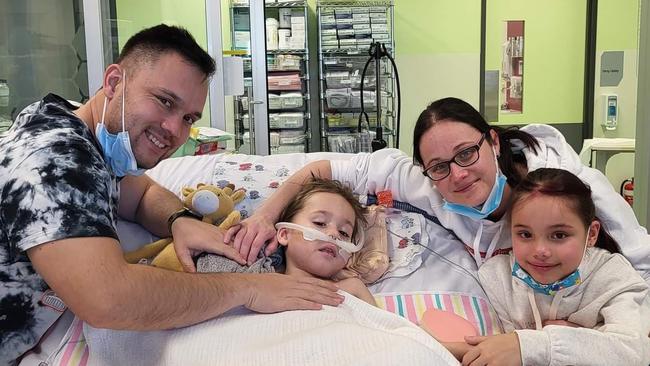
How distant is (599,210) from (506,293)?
1.12 ft

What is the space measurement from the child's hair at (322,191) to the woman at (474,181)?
0.09 feet

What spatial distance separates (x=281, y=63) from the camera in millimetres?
5281

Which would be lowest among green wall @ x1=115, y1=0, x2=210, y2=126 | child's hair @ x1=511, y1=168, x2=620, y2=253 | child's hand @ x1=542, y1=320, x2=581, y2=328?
child's hand @ x1=542, y1=320, x2=581, y2=328

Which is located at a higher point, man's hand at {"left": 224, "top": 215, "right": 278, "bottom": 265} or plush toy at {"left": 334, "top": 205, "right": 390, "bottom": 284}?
man's hand at {"left": 224, "top": 215, "right": 278, "bottom": 265}

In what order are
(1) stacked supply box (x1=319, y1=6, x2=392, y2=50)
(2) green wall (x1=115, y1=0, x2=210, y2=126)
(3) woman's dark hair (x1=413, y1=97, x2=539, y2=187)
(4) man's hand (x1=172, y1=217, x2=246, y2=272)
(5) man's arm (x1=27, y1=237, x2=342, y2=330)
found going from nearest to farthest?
(5) man's arm (x1=27, y1=237, x2=342, y2=330)
(4) man's hand (x1=172, y1=217, x2=246, y2=272)
(3) woman's dark hair (x1=413, y1=97, x2=539, y2=187)
(2) green wall (x1=115, y1=0, x2=210, y2=126)
(1) stacked supply box (x1=319, y1=6, x2=392, y2=50)

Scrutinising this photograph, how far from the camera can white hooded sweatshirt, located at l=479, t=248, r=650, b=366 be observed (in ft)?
3.98

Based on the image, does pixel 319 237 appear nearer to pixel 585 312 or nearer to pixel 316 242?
pixel 316 242

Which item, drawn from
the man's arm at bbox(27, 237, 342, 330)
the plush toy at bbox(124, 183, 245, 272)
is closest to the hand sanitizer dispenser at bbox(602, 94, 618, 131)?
the plush toy at bbox(124, 183, 245, 272)

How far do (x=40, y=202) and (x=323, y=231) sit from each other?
2.48 feet

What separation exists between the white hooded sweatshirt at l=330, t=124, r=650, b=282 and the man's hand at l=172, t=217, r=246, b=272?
55 centimetres

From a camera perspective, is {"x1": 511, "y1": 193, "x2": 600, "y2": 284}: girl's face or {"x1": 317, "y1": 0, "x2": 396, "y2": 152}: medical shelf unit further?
{"x1": 317, "y1": 0, "x2": 396, "y2": 152}: medical shelf unit

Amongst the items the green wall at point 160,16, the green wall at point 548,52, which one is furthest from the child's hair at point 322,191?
the green wall at point 548,52

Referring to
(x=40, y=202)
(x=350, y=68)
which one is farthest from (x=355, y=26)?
(x=40, y=202)

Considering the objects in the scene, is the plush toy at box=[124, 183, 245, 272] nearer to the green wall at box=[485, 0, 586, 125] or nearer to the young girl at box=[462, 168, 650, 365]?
the young girl at box=[462, 168, 650, 365]
